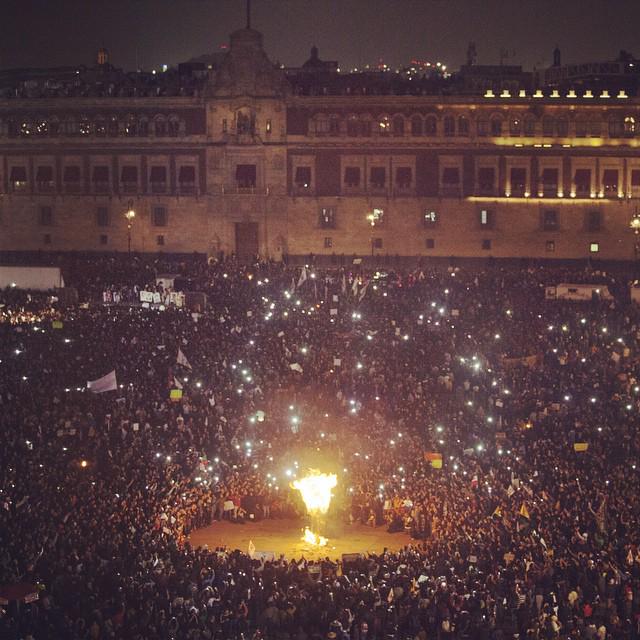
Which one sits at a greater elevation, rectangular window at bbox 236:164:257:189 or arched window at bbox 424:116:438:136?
arched window at bbox 424:116:438:136

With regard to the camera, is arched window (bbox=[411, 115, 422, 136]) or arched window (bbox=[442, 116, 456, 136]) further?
arched window (bbox=[411, 115, 422, 136])

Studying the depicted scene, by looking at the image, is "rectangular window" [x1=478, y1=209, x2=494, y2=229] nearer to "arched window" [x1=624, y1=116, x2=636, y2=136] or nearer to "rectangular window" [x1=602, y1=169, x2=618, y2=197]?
"rectangular window" [x1=602, y1=169, x2=618, y2=197]

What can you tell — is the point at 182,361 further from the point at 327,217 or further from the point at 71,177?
the point at 71,177

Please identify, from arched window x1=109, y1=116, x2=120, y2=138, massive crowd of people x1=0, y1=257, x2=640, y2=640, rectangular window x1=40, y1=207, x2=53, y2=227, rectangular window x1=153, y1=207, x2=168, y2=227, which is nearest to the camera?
massive crowd of people x1=0, y1=257, x2=640, y2=640

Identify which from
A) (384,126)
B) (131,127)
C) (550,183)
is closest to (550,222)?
(550,183)

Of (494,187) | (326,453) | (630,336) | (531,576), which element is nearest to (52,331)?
(326,453)


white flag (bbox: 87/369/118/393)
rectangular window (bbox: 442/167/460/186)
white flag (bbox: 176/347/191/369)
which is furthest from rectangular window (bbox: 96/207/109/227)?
white flag (bbox: 87/369/118/393)
